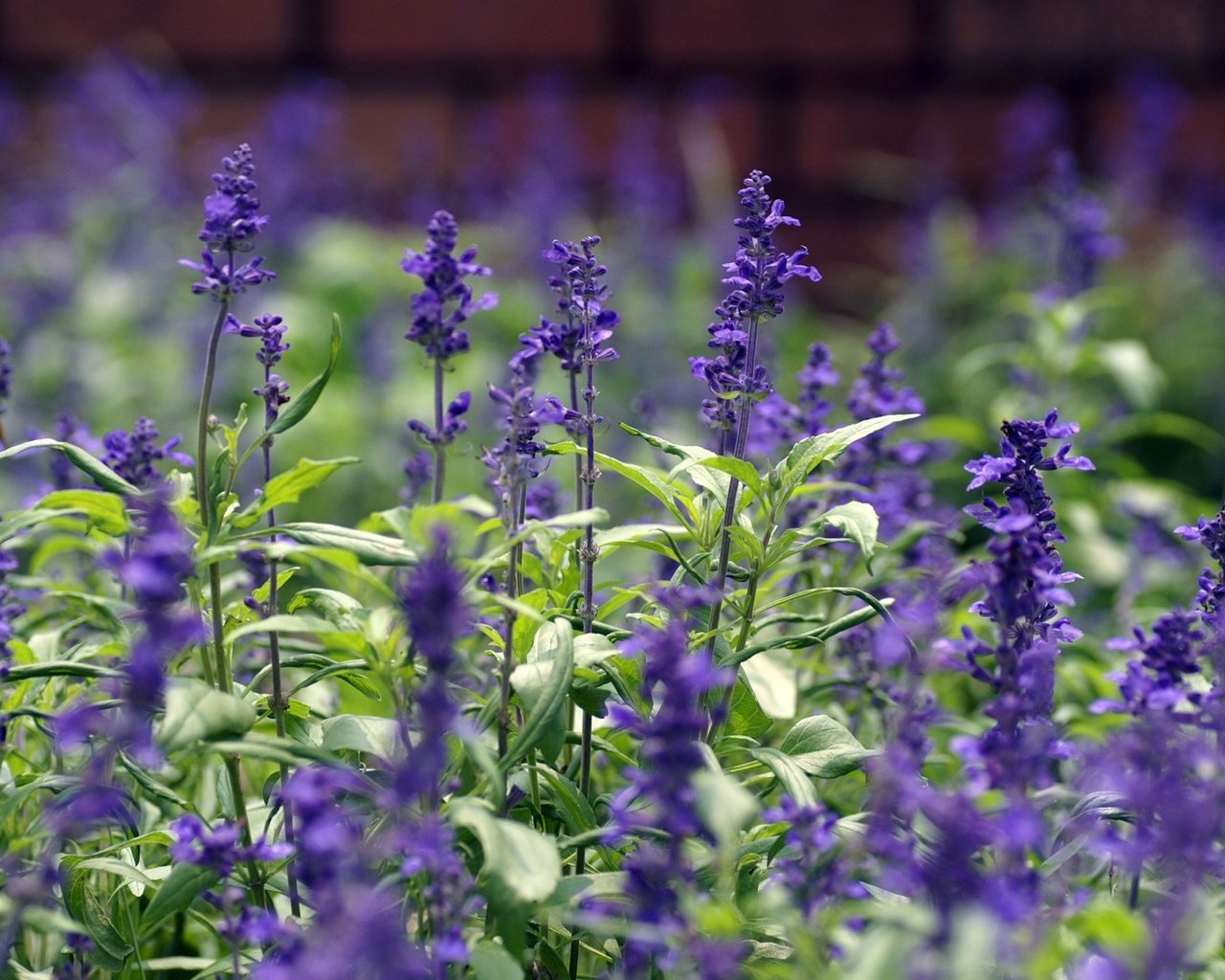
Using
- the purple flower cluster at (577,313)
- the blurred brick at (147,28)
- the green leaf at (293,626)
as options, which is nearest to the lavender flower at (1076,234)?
the purple flower cluster at (577,313)

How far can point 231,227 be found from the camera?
205cm

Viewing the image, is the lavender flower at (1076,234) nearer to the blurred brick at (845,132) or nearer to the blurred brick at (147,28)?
the blurred brick at (845,132)

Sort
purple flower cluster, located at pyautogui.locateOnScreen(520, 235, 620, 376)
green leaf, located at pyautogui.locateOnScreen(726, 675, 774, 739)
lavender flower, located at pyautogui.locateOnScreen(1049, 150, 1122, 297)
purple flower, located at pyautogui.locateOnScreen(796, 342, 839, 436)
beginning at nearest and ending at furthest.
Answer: purple flower cluster, located at pyautogui.locateOnScreen(520, 235, 620, 376) < green leaf, located at pyautogui.locateOnScreen(726, 675, 774, 739) < purple flower, located at pyautogui.locateOnScreen(796, 342, 839, 436) < lavender flower, located at pyautogui.locateOnScreen(1049, 150, 1122, 297)

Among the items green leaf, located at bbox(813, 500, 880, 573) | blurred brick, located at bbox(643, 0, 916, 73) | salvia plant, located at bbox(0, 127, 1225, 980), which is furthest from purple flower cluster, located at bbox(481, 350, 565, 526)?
blurred brick, located at bbox(643, 0, 916, 73)

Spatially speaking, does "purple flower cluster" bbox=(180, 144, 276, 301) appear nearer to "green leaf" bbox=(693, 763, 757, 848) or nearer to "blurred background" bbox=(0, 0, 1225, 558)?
"green leaf" bbox=(693, 763, 757, 848)

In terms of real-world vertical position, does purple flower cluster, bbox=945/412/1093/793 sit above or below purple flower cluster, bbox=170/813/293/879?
above

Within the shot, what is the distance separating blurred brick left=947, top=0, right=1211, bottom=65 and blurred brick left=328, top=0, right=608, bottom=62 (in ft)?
6.71

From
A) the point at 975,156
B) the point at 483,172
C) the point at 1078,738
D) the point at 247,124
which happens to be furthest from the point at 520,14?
the point at 1078,738

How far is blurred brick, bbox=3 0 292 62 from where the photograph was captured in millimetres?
8109

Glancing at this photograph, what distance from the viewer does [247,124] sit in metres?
8.38

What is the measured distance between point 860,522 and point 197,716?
2.93ft

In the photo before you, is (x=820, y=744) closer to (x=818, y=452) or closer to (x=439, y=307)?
(x=818, y=452)

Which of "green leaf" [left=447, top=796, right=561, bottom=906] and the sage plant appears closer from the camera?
"green leaf" [left=447, top=796, right=561, bottom=906]

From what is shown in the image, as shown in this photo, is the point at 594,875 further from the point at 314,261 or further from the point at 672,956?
the point at 314,261
